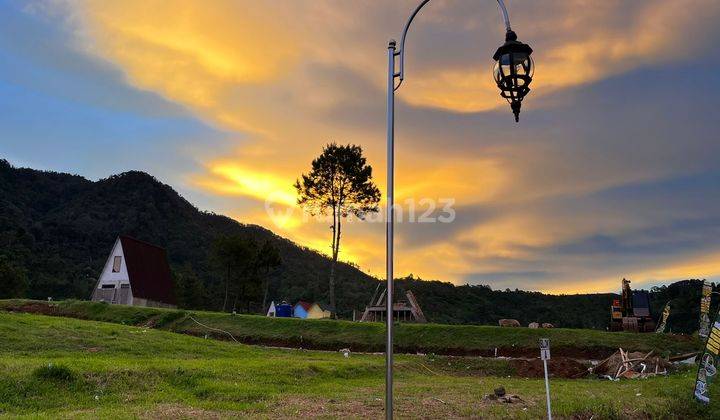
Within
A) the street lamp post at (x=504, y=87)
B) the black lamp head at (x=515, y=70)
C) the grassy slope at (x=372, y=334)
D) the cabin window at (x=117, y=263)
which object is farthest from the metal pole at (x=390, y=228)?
the cabin window at (x=117, y=263)

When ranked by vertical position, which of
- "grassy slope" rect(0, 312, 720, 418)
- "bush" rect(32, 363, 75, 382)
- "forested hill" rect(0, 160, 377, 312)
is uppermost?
"forested hill" rect(0, 160, 377, 312)

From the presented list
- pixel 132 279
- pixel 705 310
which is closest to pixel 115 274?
pixel 132 279

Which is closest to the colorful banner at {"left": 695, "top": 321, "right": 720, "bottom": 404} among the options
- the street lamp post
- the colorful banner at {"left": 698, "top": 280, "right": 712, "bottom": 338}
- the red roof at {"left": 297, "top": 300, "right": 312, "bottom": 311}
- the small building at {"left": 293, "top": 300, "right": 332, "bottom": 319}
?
the street lamp post

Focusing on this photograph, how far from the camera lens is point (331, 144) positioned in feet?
219

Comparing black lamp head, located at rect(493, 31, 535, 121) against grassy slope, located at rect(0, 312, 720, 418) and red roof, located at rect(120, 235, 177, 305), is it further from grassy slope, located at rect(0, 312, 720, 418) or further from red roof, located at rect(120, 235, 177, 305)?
red roof, located at rect(120, 235, 177, 305)

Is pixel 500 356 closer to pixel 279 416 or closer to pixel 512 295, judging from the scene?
pixel 279 416

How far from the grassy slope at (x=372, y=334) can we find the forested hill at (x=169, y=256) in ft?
119

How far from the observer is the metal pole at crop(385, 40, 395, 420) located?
361 inches

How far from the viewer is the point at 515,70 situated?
9.43 meters

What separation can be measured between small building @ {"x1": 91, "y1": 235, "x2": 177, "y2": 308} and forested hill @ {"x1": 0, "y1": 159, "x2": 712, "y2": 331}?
60.3ft

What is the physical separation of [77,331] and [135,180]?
351 feet

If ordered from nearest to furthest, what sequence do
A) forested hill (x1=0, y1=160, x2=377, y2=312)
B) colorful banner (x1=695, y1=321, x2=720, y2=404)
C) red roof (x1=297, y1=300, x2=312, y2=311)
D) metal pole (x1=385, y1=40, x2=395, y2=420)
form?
metal pole (x1=385, y1=40, x2=395, y2=420) < colorful banner (x1=695, y1=321, x2=720, y2=404) < forested hill (x1=0, y1=160, x2=377, y2=312) < red roof (x1=297, y1=300, x2=312, y2=311)

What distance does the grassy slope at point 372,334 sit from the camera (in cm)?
3347

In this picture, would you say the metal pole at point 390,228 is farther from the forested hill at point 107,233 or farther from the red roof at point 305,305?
the forested hill at point 107,233
